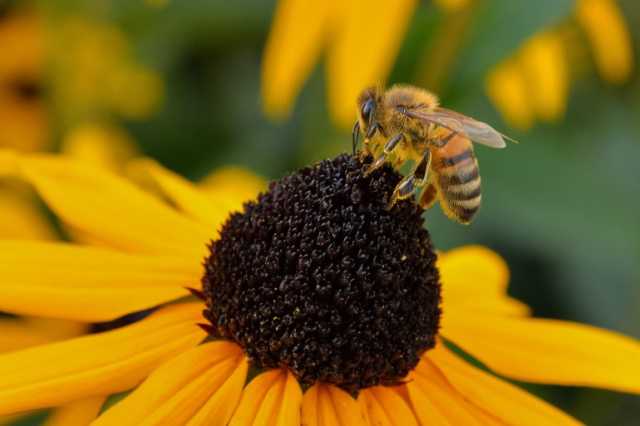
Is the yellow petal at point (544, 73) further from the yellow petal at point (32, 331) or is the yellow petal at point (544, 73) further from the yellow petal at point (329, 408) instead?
the yellow petal at point (329, 408)

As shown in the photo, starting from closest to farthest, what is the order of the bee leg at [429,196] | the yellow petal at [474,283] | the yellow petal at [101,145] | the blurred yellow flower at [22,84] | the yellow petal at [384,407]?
the yellow petal at [384,407]
the bee leg at [429,196]
the yellow petal at [474,283]
the yellow petal at [101,145]
the blurred yellow flower at [22,84]

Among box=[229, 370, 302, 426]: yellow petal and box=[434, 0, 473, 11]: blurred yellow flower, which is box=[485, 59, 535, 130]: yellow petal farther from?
box=[229, 370, 302, 426]: yellow petal

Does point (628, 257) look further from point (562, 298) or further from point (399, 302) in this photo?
point (399, 302)

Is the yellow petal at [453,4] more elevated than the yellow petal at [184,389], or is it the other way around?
the yellow petal at [453,4]

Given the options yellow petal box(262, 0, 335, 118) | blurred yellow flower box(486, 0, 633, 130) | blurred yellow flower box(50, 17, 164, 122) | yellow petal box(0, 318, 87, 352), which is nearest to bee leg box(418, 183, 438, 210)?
yellow petal box(0, 318, 87, 352)

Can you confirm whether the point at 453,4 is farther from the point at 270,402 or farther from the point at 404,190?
the point at 270,402

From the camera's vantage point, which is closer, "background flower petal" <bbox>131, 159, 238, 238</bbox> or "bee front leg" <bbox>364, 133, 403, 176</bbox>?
"bee front leg" <bbox>364, 133, 403, 176</bbox>

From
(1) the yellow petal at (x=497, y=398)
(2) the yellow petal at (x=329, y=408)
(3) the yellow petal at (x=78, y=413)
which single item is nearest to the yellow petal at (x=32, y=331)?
(3) the yellow petal at (x=78, y=413)
